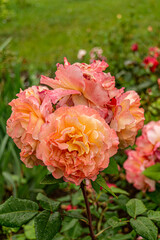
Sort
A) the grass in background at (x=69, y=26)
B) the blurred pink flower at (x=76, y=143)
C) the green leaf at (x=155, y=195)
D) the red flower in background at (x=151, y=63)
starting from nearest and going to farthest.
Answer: the blurred pink flower at (x=76, y=143)
the green leaf at (x=155, y=195)
the red flower in background at (x=151, y=63)
the grass in background at (x=69, y=26)

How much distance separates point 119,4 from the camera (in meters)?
7.56

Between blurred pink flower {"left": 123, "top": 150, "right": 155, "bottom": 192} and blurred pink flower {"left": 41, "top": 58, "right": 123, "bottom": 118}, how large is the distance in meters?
0.50

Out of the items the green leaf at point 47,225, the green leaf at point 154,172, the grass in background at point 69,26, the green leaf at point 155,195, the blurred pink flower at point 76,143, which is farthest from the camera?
the grass in background at point 69,26

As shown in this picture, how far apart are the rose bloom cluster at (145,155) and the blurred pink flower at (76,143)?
456 millimetres

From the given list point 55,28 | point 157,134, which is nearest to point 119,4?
point 55,28

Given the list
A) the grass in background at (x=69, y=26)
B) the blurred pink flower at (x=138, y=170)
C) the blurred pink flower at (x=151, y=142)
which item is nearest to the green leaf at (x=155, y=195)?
the blurred pink flower at (x=138, y=170)

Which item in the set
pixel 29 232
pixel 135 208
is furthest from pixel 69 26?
pixel 135 208

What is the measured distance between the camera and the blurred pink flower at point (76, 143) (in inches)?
23.7

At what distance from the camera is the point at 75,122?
0.60 metres

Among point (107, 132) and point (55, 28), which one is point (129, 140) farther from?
point (55, 28)

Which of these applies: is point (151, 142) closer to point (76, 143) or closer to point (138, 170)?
point (138, 170)

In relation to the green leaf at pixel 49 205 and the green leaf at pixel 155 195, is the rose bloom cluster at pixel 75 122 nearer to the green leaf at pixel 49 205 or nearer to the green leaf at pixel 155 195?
the green leaf at pixel 49 205

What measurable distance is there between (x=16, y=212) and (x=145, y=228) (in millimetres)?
342

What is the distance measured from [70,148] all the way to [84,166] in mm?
49
